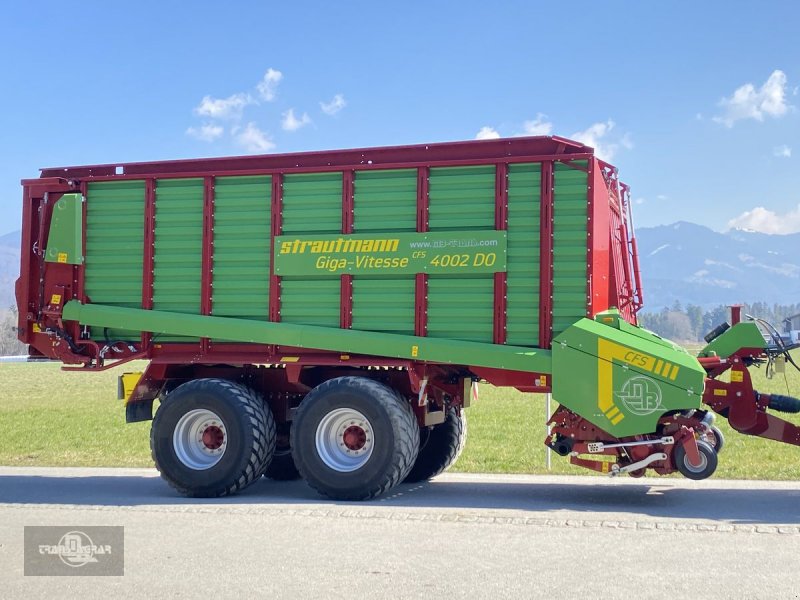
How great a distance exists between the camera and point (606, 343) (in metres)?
8.85

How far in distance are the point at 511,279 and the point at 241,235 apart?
3.24 meters

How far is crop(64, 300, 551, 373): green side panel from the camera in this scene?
9.21 meters

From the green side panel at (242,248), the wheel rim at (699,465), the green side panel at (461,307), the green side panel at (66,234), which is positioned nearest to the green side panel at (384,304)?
the green side panel at (461,307)

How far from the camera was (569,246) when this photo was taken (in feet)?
30.3

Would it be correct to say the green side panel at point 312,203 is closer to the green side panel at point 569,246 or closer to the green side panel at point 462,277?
the green side panel at point 462,277

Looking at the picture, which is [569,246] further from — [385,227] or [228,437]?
[228,437]

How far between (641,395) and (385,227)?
329 centimetres

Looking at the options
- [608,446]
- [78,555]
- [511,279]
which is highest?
[511,279]

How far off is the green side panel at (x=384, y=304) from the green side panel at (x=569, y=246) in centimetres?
160

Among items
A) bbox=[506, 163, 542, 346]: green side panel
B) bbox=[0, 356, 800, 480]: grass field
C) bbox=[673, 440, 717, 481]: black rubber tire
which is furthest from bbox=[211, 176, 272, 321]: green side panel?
bbox=[673, 440, 717, 481]: black rubber tire

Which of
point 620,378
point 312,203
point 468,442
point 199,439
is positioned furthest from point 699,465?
point 468,442

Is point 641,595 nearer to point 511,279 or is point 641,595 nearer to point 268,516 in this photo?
point 268,516

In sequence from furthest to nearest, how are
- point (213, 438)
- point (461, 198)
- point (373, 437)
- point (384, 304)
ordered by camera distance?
point (213, 438) < point (384, 304) < point (461, 198) < point (373, 437)

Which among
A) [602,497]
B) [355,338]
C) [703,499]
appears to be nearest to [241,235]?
[355,338]
